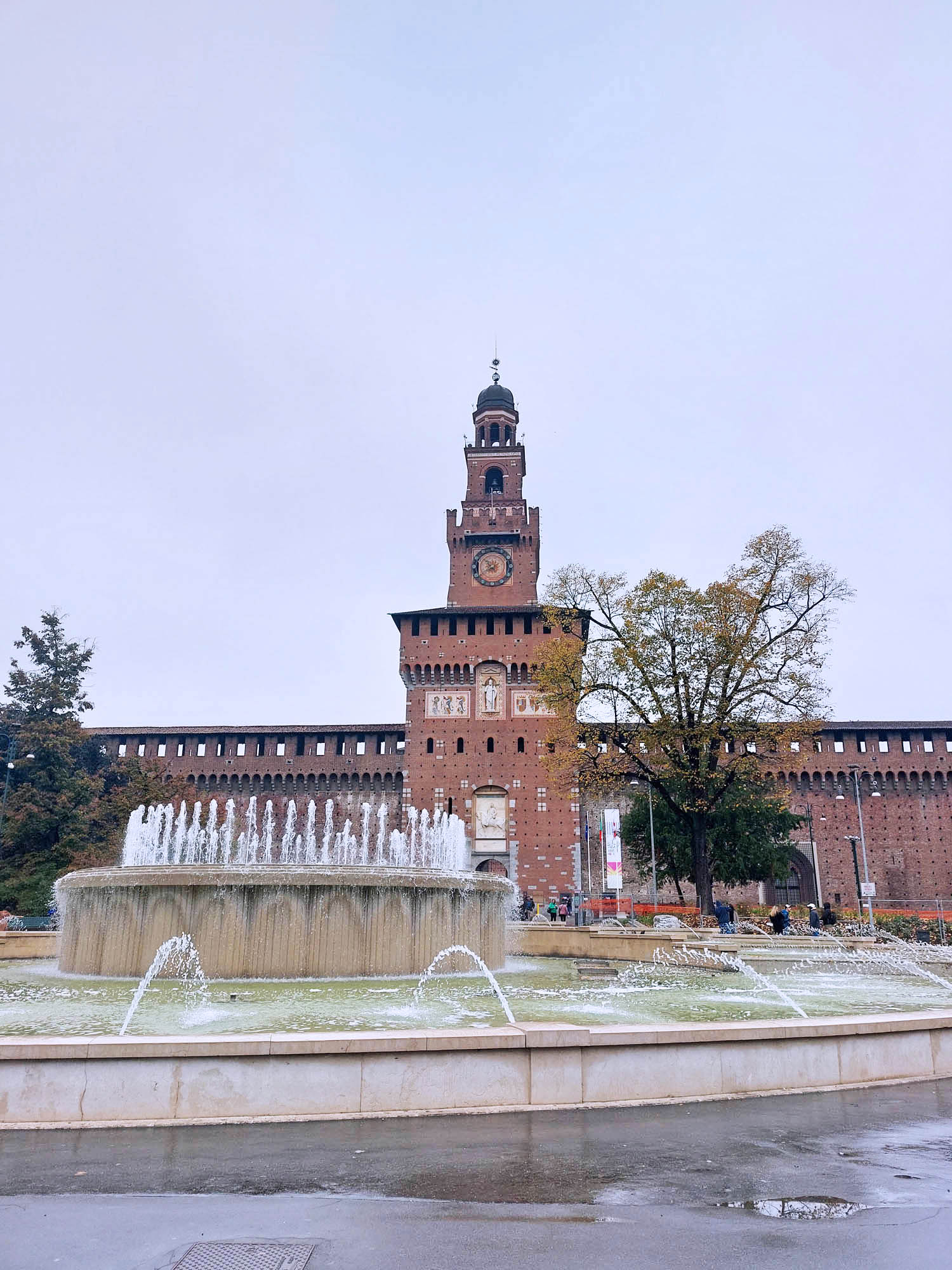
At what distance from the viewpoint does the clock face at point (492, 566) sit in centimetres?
4891

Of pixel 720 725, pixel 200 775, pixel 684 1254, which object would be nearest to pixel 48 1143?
pixel 684 1254

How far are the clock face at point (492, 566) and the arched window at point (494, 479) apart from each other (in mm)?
4247

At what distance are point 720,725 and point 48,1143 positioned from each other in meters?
22.7

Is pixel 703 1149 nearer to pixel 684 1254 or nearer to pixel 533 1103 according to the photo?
pixel 533 1103

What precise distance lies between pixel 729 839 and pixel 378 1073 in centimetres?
3401

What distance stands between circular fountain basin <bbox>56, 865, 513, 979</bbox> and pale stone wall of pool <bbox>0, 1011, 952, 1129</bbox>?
5987 mm

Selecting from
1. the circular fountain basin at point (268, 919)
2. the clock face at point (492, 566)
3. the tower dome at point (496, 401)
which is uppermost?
the tower dome at point (496, 401)

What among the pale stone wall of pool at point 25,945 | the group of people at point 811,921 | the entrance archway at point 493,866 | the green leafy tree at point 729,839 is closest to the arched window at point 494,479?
the green leafy tree at point 729,839

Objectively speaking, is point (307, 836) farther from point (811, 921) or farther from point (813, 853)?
point (811, 921)

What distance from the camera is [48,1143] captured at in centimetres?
491

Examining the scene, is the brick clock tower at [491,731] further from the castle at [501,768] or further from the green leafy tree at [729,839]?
the green leafy tree at [729,839]

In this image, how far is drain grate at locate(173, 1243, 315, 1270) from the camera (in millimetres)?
3254

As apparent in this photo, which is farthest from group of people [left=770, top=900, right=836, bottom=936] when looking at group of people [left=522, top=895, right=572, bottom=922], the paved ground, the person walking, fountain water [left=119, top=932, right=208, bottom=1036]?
the paved ground

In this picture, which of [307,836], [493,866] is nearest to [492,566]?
[493,866]
